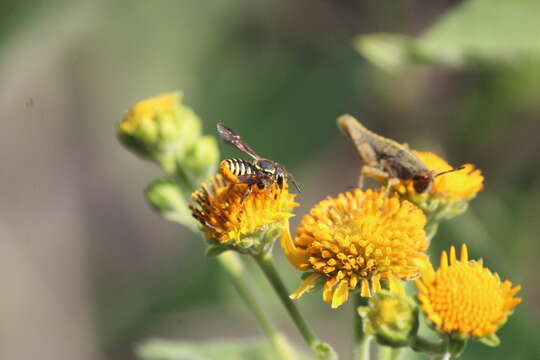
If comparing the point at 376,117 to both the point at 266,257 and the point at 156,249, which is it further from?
the point at 266,257

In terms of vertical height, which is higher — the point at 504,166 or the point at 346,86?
the point at 346,86

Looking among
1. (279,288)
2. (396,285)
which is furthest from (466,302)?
(279,288)

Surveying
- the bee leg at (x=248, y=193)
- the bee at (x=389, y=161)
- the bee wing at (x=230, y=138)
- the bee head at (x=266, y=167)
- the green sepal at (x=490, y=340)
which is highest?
the bee wing at (x=230, y=138)

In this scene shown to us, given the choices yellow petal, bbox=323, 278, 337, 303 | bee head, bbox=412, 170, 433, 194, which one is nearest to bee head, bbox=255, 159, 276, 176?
yellow petal, bbox=323, 278, 337, 303

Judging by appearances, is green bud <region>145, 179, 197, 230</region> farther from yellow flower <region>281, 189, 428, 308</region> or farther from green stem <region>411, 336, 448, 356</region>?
green stem <region>411, 336, 448, 356</region>

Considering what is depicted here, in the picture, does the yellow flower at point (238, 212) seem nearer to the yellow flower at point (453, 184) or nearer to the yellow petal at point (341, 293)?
the yellow petal at point (341, 293)

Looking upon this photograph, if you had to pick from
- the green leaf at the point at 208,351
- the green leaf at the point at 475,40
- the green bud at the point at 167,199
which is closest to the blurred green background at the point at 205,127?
the green leaf at the point at 475,40

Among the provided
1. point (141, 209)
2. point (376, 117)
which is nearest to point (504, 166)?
point (376, 117)
